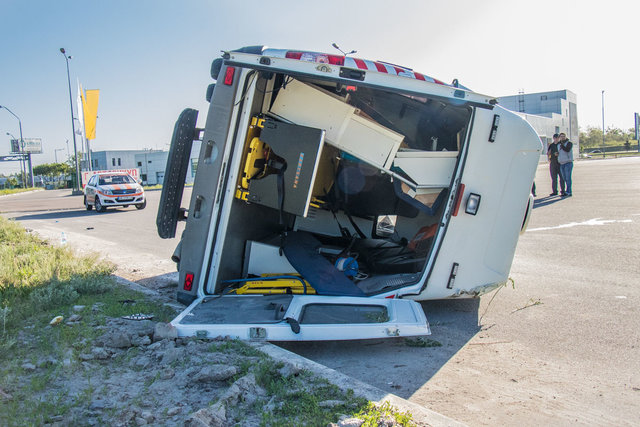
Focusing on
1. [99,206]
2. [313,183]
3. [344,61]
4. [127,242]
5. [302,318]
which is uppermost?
[344,61]

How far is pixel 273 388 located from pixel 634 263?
16.4ft

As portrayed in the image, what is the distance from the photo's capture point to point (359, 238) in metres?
6.16

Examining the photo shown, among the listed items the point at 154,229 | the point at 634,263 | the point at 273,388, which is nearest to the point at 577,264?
the point at 634,263

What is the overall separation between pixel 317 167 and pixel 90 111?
33.1m

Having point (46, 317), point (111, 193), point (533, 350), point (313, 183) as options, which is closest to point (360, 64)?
point (313, 183)

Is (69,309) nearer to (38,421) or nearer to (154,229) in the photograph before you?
(38,421)

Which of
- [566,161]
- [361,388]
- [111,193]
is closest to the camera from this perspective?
[361,388]

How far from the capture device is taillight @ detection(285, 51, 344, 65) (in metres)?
3.75

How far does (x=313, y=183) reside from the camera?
4.50 m

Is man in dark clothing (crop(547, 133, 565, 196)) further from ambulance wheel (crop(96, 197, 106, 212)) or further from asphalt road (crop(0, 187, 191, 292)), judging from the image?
ambulance wheel (crop(96, 197, 106, 212))

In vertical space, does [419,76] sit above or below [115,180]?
above

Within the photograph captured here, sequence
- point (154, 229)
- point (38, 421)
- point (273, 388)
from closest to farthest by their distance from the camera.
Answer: point (38, 421), point (273, 388), point (154, 229)

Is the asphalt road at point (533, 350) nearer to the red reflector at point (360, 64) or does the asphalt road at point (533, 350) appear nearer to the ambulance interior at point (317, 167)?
the ambulance interior at point (317, 167)

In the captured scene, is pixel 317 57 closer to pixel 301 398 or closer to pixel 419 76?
pixel 419 76
